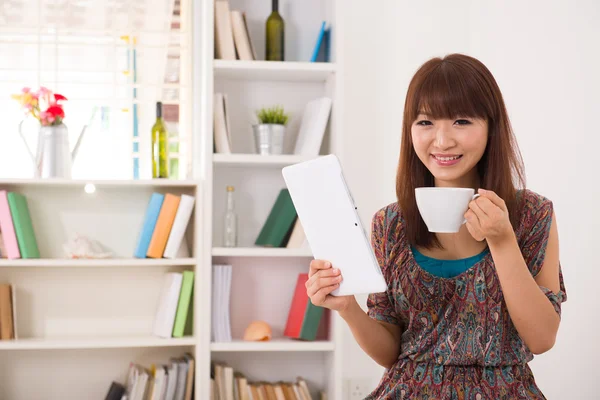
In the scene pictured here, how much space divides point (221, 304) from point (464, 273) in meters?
1.66

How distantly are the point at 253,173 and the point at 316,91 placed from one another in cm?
45

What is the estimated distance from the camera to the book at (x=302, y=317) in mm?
2805

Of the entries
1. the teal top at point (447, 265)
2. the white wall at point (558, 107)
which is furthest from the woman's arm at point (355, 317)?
the white wall at point (558, 107)

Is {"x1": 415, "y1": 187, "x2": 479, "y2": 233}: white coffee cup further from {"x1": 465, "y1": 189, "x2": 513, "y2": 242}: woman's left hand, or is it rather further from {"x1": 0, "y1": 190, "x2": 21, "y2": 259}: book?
{"x1": 0, "y1": 190, "x2": 21, "y2": 259}: book

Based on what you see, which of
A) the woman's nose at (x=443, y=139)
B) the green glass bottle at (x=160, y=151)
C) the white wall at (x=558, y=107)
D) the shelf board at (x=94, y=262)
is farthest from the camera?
the green glass bottle at (x=160, y=151)

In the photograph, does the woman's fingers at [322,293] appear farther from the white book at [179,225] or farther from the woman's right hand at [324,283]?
the white book at [179,225]

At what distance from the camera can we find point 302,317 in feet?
9.30

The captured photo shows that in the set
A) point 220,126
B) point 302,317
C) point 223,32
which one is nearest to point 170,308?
point 302,317

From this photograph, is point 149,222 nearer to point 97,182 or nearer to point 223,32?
point 97,182

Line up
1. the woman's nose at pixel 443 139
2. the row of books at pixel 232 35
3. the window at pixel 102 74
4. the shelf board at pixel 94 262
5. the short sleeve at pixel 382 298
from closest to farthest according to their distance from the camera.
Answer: the woman's nose at pixel 443 139 → the short sleeve at pixel 382 298 → the shelf board at pixel 94 262 → the row of books at pixel 232 35 → the window at pixel 102 74

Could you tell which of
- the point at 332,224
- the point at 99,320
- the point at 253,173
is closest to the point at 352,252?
the point at 332,224

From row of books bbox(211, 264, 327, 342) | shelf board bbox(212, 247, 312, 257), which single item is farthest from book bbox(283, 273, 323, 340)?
shelf board bbox(212, 247, 312, 257)

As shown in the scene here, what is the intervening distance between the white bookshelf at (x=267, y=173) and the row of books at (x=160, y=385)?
13 centimetres

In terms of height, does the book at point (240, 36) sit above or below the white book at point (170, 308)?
above
